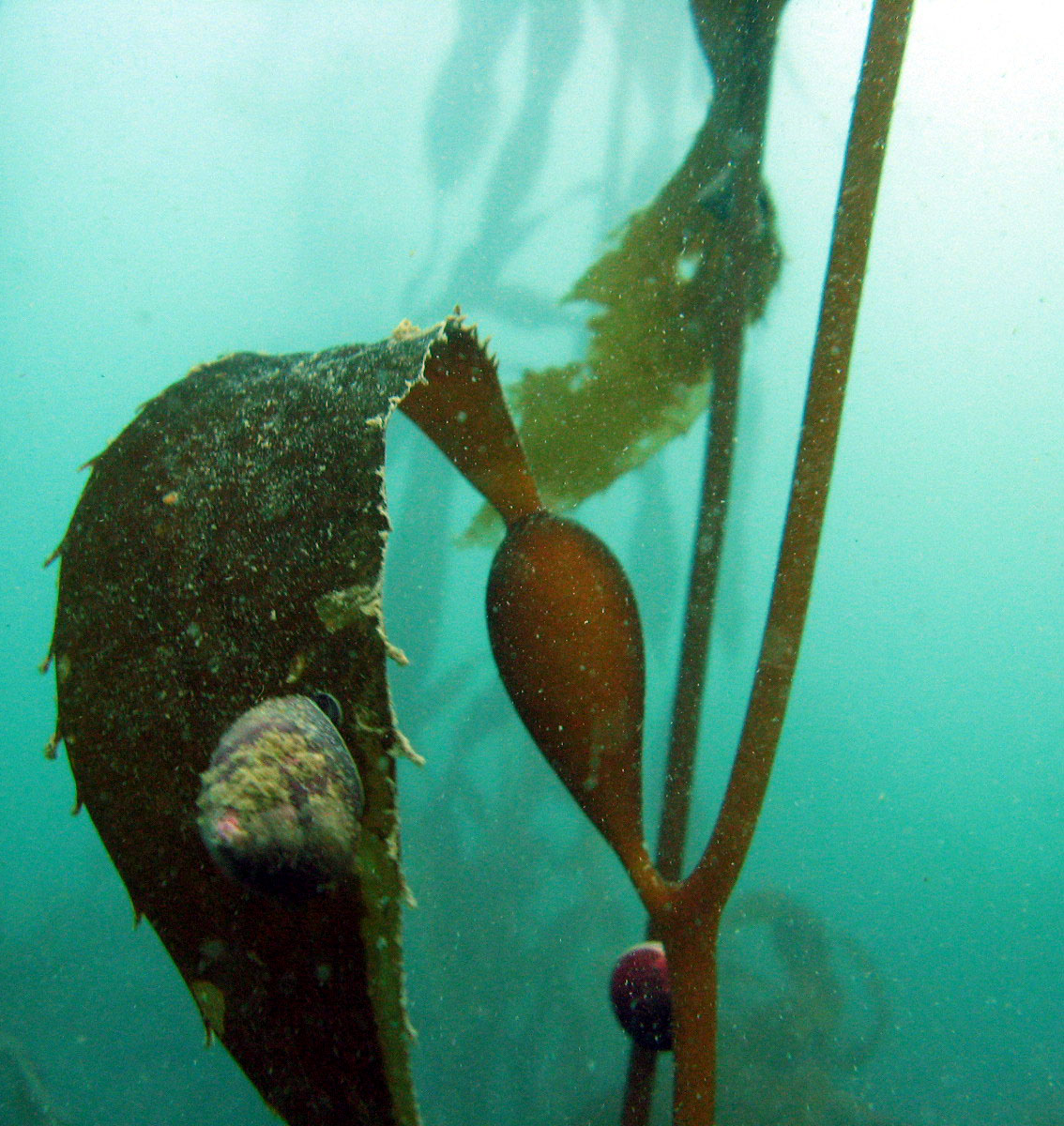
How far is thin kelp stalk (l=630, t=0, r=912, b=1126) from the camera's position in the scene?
617 millimetres

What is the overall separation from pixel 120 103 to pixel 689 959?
23.0 ft

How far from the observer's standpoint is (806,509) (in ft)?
2.03

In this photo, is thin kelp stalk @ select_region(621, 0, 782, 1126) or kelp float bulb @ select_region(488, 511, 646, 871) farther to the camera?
thin kelp stalk @ select_region(621, 0, 782, 1126)

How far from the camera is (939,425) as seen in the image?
671 centimetres

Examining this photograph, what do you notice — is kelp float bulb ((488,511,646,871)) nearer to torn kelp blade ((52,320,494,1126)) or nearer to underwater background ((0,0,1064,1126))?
torn kelp blade ((52,320,494,1126))

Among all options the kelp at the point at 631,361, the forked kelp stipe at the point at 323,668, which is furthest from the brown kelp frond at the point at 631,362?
the forked kelp stipe at the point at 323,668

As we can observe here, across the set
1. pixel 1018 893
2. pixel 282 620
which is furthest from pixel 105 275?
pixel 1018 893

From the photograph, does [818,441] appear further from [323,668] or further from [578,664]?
[323,668]

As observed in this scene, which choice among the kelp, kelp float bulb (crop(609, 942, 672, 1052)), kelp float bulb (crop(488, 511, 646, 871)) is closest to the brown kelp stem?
kelp float bulb (crop(488, 511, 646, 871))

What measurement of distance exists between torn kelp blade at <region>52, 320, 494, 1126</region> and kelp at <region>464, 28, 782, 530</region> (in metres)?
0.95

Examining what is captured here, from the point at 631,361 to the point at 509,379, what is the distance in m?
3.20

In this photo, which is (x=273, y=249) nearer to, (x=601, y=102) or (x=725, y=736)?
(x=601, y=102)

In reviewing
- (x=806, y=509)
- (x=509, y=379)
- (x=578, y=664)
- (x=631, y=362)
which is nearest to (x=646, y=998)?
(x=578, y=664)

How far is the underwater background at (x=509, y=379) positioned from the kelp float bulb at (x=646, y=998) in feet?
6.58
